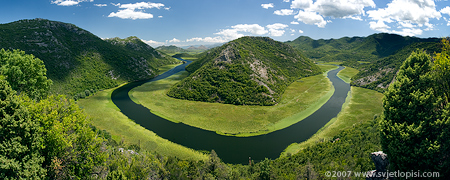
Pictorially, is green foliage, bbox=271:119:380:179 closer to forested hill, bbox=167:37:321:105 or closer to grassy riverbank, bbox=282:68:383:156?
grassy riverbank, bbox=282:68:383:156

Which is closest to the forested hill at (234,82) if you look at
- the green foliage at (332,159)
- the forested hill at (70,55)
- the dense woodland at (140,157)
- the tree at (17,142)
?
the green foliage at (332,159)

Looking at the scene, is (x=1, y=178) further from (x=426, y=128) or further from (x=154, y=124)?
(x=154, y=124)

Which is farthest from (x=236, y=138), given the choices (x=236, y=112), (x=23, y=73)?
(x=23, y=73)

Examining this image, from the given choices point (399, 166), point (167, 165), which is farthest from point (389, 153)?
point (167, 165)

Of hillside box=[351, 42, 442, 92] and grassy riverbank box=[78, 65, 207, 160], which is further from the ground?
hillside box=[351, 42, 442, 92]

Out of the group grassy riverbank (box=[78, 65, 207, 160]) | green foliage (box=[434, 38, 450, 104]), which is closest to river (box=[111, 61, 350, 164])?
grassy riverbank (box=[78, 65, 207, 160])

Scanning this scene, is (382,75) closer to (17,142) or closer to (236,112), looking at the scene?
(236,112)
